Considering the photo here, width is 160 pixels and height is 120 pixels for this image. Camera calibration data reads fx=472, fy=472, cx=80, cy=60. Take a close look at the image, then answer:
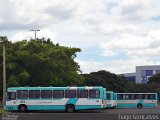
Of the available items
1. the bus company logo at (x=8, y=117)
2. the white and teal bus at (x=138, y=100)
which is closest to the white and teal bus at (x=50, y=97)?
the white and teal bus at (x=138, y=100)

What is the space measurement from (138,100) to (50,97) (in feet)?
74.4

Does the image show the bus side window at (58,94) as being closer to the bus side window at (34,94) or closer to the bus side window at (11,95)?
the bus side window at (34,94)

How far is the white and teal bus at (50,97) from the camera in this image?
147 feet

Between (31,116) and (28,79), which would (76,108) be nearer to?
(28,79)

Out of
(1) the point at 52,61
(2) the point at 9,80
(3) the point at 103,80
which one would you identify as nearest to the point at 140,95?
(1) the point at 52,61

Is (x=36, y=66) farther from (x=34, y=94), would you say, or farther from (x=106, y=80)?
(x=106, y=80)

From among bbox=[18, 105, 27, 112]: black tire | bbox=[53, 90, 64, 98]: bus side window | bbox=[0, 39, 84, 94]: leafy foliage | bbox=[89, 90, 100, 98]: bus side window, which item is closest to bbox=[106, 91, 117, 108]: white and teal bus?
bbox=[0, 39, 84, 94]: leafy foliage

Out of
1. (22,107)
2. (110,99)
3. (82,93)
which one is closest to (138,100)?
(110,99)

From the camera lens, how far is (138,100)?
64938 mm

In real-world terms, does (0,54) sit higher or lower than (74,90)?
higher

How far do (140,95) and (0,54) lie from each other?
22.2 meters

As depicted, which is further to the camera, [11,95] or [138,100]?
[138,100]

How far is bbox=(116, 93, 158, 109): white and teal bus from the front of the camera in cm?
6456

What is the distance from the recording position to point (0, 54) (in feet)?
170
